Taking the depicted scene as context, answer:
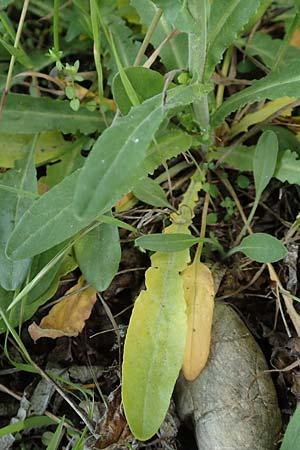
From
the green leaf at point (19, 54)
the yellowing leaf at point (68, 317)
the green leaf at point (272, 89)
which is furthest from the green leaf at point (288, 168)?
the green leaf at point (19, 54)

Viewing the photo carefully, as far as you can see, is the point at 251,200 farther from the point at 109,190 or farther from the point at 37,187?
the point at 109,190

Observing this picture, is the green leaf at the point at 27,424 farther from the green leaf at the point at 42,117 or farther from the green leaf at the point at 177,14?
the green leaf at the point at 177,14

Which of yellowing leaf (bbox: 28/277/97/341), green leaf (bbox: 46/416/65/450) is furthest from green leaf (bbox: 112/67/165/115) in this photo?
green leaf (bbox: 46/416/65/450)

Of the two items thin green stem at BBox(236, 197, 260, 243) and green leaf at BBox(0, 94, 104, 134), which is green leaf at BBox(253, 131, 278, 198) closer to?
thin green stem at BBox(236, 197, 260, 243)

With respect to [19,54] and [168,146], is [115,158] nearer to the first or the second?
[168,146]

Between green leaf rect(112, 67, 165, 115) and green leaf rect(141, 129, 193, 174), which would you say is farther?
green leaf rect(141, 129, 193, 174)

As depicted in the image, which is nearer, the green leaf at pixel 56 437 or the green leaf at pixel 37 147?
the green leaf at pixel 56 437

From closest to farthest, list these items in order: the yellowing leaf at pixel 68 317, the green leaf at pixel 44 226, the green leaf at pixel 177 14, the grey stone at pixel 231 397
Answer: the green leaf at pixel 177 14, the green leaf at pixel 44 226, the grey stone at pixel 231 397, the yellowing leaf at pixel 68 317

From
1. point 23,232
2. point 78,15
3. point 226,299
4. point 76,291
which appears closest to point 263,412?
point 226,299
